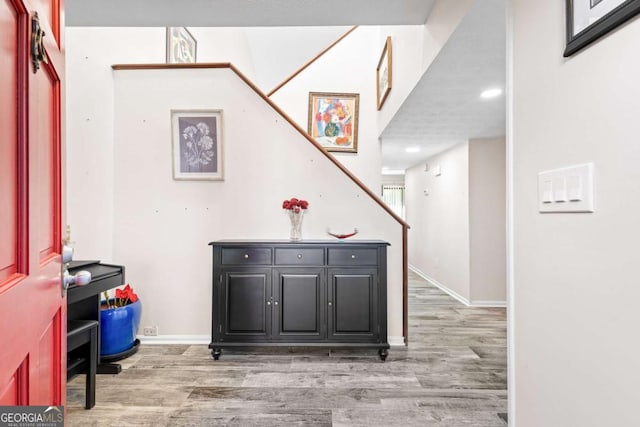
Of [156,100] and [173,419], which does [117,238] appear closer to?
[156,100]

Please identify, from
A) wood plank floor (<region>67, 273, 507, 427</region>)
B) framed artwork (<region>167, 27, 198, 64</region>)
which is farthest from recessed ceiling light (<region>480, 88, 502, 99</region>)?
framed artwork (<region>167, 27, 198, 64</region>)

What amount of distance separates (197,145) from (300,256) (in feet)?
4.39

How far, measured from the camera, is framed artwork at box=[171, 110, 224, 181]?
2736mm

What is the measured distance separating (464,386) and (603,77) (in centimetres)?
193

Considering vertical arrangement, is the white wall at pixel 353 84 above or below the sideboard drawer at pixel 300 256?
above

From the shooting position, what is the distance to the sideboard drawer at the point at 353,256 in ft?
8.04

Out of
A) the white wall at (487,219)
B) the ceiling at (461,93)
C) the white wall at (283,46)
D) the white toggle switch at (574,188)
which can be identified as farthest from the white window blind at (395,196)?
the white toggle switch at (574,188)

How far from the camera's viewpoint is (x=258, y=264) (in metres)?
2.45

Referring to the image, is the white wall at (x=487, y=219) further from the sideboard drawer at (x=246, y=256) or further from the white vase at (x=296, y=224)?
the sideboard drawer at (x=246, y=256)

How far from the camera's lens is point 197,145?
274cm

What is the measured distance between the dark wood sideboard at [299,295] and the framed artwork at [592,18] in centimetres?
177

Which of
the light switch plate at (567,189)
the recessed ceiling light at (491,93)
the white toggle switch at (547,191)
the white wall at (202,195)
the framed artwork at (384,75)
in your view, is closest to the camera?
the light switch plate at (567,189)

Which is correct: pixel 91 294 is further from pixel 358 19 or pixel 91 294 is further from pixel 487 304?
pixel 487 304

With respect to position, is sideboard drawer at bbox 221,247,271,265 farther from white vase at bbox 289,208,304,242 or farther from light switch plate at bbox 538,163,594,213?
light switch plate at bbox 538,163,594,213
